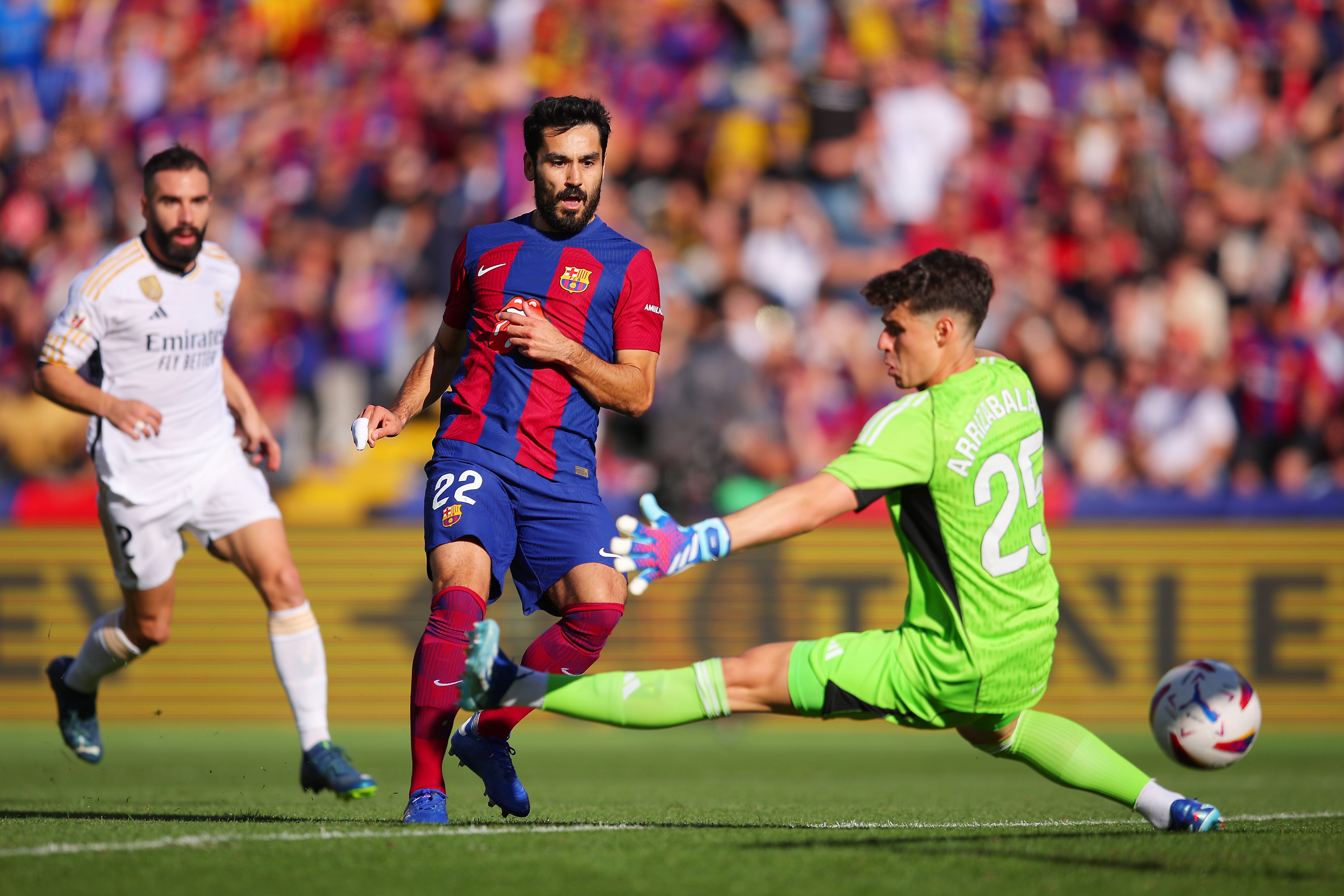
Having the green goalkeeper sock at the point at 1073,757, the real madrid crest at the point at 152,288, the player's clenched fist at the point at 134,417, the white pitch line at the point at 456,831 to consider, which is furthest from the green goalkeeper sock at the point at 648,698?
the real madrid crest at the point at 152,288

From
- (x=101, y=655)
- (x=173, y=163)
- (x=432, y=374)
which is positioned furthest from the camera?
(x=101, y=655)

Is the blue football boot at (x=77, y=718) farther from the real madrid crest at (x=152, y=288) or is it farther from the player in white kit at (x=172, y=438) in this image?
the real madrid crest at (x=152, y=288)

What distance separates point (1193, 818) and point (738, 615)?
7.01m

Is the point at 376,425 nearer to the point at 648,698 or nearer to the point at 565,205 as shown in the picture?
the point at 565,205

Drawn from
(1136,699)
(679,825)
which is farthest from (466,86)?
(679,825)

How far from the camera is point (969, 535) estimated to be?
16.5ft

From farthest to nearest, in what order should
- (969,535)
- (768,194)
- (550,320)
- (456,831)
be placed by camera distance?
(768,194)
(550,320)
(456,831)
(969,535)

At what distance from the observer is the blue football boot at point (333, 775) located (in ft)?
20.8

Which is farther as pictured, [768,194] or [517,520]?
[768,194]

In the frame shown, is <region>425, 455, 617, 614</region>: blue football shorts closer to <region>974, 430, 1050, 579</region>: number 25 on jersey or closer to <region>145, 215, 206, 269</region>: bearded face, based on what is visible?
<region>974, 430, 1050, 579</region>: number 25 on jersey

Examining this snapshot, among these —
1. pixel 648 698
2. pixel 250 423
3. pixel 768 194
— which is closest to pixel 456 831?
pixel 648 698

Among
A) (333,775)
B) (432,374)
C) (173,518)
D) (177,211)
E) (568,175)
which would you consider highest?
(568,175)

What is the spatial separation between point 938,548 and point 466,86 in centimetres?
1223

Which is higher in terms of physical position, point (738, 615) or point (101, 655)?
point (101, 655)
